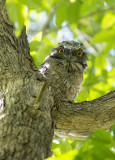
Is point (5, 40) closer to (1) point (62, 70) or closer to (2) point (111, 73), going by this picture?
(1) point (62, 70)

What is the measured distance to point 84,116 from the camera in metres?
2.90

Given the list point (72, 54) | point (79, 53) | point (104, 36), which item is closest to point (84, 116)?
point (104, 36)

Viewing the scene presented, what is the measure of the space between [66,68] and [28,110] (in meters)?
2.15

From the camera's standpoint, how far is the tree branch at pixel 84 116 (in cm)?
289

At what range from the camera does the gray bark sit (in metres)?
2.09

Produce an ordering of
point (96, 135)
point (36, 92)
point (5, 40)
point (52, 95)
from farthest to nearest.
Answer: point (5, 40) → point (52, 95) → point (36, 92) → point (96, 135)

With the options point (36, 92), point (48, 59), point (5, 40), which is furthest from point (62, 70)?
point (36, 92)

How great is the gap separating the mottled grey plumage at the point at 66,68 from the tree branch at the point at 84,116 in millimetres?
569

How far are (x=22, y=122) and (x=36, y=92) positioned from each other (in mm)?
494

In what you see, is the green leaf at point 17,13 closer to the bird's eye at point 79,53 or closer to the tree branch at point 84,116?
the tree branch at point 84,116

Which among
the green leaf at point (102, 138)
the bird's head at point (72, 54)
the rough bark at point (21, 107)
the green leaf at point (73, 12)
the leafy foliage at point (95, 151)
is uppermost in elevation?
the bird's head at point (72, 54)

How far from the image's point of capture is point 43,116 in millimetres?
2414

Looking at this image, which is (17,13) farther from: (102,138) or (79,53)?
(79,53)

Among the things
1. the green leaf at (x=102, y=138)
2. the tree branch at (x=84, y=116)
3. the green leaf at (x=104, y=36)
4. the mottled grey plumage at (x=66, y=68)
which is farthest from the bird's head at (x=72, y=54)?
the green leaf at (x=102, y=138)
